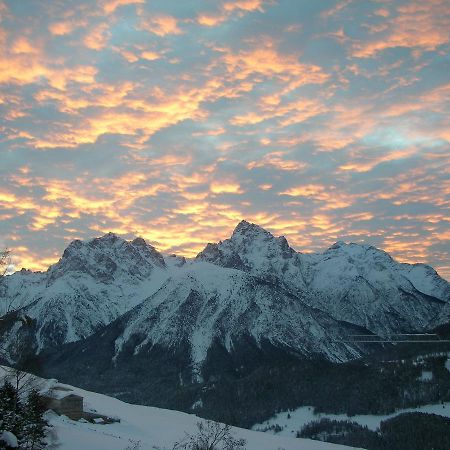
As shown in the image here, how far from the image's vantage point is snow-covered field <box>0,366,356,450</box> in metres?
76.1

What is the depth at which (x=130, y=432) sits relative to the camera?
10456cm

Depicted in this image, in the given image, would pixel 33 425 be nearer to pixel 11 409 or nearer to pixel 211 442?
pixel 11 409

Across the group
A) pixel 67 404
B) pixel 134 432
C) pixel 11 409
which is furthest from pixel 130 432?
pixel 11 409

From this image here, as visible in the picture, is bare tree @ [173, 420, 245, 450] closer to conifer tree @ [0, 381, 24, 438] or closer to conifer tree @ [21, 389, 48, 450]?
conifer tree @ [21, 389, 48, 450]

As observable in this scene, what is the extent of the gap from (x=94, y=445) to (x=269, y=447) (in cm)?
5071

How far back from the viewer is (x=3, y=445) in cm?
3656

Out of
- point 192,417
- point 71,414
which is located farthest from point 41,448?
point 192,417

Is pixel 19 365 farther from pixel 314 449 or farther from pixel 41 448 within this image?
pixel 314 449

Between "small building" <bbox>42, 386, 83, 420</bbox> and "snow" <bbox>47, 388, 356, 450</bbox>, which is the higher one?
"small building" <bbox>42, 386, 83, 420</bbox>

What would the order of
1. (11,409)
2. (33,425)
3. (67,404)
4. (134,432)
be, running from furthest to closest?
1. (67,404)
2. (134,432)
3. (33,425)
4. (11,409)

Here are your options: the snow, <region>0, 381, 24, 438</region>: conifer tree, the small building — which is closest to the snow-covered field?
the snow

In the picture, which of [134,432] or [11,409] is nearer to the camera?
[11,409]

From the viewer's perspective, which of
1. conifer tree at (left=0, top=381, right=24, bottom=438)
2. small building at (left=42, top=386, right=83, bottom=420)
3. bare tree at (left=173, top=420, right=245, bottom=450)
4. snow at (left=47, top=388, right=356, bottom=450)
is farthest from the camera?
small building at (left=42, top=386, right=83, bottom=420)

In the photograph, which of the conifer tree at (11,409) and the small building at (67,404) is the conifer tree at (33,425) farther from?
the small building at (67,404)
